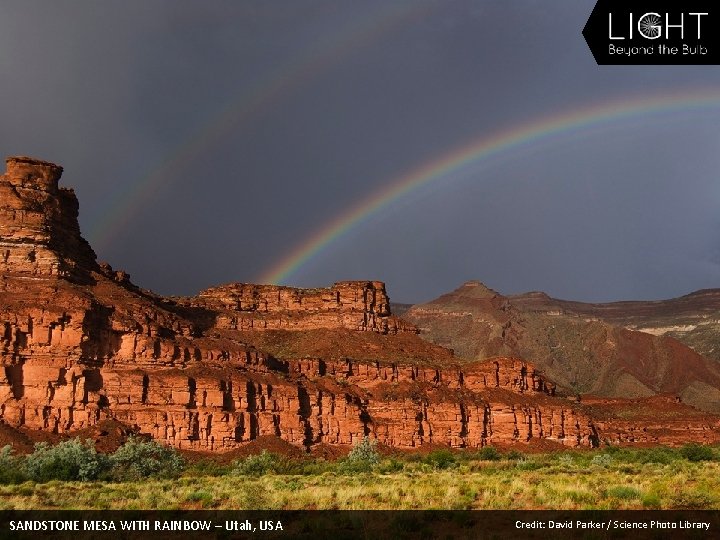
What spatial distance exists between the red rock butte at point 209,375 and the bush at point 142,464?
19.6 metres

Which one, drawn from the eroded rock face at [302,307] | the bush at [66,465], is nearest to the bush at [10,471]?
the bush at [66,465]

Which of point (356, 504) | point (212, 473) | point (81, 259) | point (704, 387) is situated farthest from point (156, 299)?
point (704, 387)

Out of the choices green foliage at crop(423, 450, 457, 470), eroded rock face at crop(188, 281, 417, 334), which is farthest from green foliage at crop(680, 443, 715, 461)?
eroded rock face at crop(188, 281, 417, 334)

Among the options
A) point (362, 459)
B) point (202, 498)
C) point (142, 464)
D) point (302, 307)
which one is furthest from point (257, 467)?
point (302, 307)

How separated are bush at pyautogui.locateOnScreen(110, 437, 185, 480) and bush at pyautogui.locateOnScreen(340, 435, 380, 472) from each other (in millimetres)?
11509

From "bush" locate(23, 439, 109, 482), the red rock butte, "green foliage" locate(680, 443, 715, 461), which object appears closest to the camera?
"bush" locate(23, 439, 109, 482)

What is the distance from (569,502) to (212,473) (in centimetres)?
3163

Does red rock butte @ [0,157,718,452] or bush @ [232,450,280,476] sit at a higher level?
red rock butte @ [0,157,718,452]

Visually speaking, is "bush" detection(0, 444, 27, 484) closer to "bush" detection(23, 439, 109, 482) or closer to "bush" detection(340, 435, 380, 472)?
"bush" detection(23, 439, 109, 482)

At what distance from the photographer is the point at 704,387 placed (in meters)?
179

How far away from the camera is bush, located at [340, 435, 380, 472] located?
50956 millimetres

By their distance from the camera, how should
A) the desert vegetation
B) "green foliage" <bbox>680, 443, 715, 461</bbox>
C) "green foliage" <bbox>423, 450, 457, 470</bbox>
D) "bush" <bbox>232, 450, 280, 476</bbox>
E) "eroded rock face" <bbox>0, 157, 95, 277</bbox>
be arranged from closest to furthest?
the desert vegetation, "bush" <bbox>232, 450, 280, 476</bbox>, "green foliage" <bbox>423, 450, 457, 470</bbox>, "green foliage" <bbox>680, 443, 715, 461</bbox>, "eroded rock face" <bbox>0, 157, 95, 277</bbox>

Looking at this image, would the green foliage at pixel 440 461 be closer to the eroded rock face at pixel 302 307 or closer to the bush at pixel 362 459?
the bush at pixel 362 459

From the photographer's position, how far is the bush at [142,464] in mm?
45500
